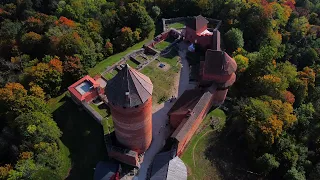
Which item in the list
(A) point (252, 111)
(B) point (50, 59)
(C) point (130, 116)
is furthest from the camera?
(B) point (50, 59)

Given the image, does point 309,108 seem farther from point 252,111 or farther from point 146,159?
point 146,159

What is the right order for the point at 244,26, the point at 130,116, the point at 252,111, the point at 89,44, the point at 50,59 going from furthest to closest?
the point at 244,26 → the point at 89,44 → the point at 50,59 → the point at 252,111 → the point at 130,116

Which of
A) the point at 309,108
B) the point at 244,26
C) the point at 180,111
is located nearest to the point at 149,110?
the point at 180,111

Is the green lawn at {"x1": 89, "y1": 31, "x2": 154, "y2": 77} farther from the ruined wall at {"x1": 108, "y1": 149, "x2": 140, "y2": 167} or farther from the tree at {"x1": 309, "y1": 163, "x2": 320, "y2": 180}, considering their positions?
the tree at {"x1": 309, "y1": 163, "x2": 320, "y2": 180}

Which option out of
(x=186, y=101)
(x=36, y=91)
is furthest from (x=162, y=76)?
(x=36, y=91)

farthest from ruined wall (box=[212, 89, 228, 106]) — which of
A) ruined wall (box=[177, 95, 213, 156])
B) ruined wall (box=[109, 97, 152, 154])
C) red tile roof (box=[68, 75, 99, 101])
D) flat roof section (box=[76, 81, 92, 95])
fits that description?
flat roof section (box=[76, 81, 92, 95])

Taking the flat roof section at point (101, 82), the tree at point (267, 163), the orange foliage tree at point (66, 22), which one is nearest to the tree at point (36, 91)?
the flat roof section at point (101, 82)
